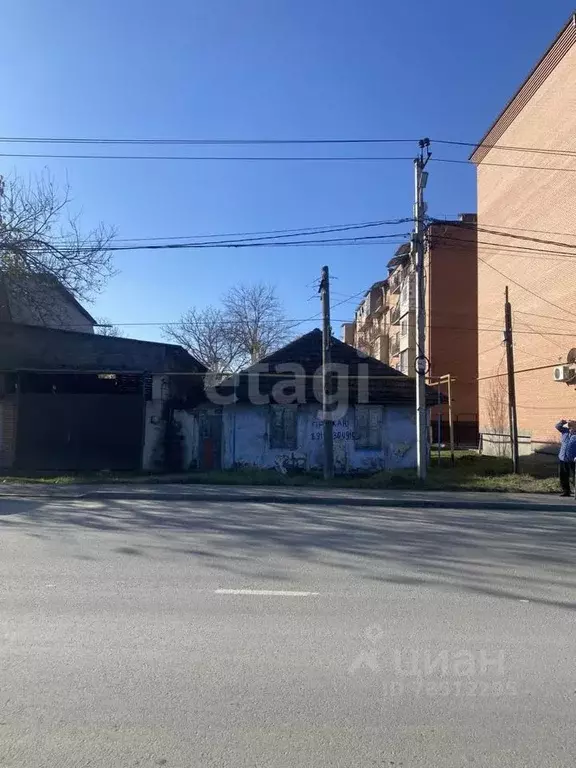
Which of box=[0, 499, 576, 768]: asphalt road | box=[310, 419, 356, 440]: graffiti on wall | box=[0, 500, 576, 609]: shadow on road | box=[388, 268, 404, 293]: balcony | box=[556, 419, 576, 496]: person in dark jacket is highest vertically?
box=[388, 268, 404, 293]: balcony

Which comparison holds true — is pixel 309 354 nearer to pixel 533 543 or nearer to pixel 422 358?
pixel 422 358

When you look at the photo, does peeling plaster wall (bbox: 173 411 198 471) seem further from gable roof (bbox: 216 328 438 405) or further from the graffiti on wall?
the graffiti on wall

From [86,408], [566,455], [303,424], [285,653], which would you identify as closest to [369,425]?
[303,424]

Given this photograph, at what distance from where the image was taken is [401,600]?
18.5 feet

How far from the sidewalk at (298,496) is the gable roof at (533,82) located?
11.6 metres

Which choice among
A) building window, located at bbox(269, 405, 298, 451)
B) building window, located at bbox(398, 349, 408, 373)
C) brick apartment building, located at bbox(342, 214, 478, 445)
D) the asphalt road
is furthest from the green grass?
building window, located at bbox(398, 349, 408, 373)

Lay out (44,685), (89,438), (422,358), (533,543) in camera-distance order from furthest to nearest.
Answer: (89,438) < (422,358) < (533,543) < (44,685)

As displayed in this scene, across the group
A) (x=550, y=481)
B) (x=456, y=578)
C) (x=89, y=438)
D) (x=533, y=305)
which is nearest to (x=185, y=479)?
(x=89, y=438)

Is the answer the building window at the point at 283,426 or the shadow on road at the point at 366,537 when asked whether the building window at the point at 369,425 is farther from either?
the shadow on road at the point at 366,537

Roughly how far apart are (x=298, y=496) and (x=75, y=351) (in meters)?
11.3

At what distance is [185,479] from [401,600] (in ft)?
37.7

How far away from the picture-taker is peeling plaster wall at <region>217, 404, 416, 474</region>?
19281 millimetres

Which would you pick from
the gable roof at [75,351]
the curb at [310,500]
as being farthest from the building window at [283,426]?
the curb at [310,500]

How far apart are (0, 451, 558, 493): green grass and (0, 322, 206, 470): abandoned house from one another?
986 mm
